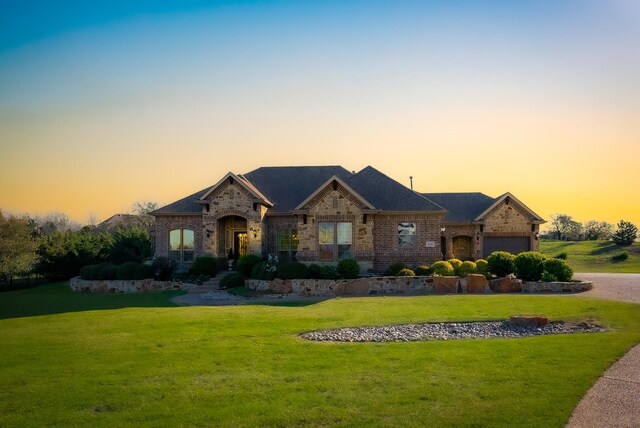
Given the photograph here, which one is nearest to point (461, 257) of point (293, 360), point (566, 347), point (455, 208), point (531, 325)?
point (455, 208)

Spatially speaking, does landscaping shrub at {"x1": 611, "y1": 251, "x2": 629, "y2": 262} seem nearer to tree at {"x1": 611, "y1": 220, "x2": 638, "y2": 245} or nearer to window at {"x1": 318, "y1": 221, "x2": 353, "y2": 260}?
tree at {"x1": 611, "y1": 220, "x2": 638, "y2": 245}

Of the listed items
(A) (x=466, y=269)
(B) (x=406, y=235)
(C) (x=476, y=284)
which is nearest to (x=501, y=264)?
(A) (x=466, y=269)

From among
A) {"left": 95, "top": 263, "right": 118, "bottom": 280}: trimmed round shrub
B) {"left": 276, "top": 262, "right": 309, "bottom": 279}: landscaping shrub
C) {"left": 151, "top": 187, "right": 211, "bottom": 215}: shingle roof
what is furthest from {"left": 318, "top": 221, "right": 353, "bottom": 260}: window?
{"left": 95, "top": 263, "right": 118, "bottom": 280}: trimmed round shrub

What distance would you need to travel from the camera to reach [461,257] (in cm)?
3962

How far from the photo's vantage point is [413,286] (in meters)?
26.4

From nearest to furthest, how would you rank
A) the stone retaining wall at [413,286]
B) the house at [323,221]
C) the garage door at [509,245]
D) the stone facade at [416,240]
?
the stone retaining wall at [413,286], the house at [323,221], the stone facade at [416,240], the garage door at [509,245]

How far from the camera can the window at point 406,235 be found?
31906 millimetres

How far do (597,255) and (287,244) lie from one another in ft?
114

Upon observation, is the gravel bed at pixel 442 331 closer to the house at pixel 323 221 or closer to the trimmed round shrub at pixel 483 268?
the trimmed round shrub at pixel 483 268

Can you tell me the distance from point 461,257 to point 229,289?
1930 centimetres

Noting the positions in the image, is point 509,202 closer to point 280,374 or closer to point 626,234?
point 626,234

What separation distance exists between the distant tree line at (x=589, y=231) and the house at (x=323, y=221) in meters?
24.3

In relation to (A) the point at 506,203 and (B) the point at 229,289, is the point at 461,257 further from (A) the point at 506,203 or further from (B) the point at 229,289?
(B) the point at 229,289

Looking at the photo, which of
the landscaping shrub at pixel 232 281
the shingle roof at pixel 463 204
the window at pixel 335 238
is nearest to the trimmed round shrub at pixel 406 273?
the window at pixel 335 238
